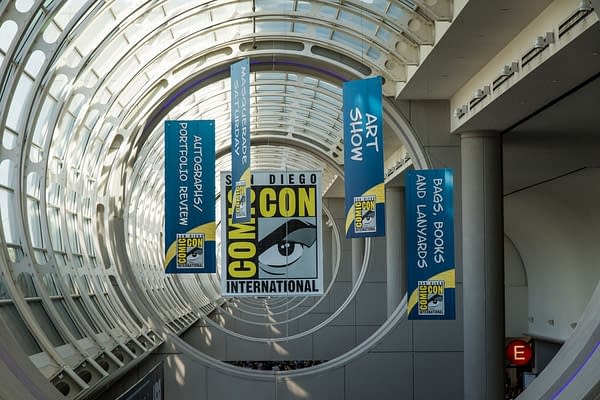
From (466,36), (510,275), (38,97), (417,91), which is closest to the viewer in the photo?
(38,97)

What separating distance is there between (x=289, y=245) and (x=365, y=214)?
16.6ft

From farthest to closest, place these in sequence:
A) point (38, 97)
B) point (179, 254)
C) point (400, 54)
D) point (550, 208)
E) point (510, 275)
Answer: point (510, 275) → point (550, 208) → point (400, 54) → point (179, 254) → point (38, 97)

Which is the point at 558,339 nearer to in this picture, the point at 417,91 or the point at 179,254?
the point at 417,91

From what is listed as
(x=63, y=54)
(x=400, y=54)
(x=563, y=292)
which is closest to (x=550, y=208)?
(x=563, y=292)

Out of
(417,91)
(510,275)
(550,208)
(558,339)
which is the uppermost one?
(417,91)

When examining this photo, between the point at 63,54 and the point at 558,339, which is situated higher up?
the point at 63,54

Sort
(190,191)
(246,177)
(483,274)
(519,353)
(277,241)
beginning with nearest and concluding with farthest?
(246,177) < (190,191) < (277,241) < (483,274) < (519,353)

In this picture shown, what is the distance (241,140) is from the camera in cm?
1527

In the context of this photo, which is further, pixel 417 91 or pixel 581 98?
pixel 417 91

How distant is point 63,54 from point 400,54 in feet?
23.2

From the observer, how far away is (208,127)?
17.4 metres

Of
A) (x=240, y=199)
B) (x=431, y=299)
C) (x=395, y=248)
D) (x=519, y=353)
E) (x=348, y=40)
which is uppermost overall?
(x=348, y=40)

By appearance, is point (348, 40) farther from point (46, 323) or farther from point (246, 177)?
point (46, 323)

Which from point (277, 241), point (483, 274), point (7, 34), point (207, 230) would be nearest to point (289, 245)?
point (277, 241)
